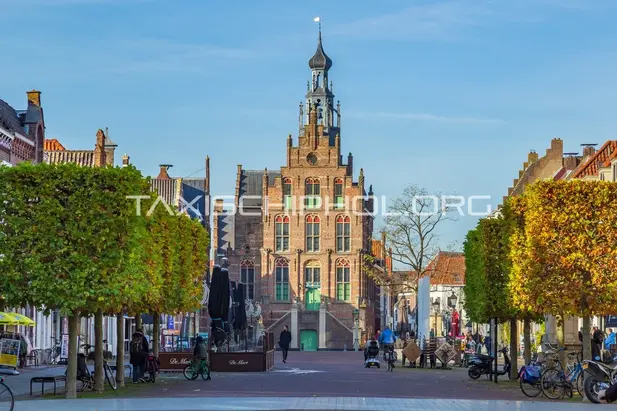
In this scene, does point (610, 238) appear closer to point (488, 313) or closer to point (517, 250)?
point (517, 250)

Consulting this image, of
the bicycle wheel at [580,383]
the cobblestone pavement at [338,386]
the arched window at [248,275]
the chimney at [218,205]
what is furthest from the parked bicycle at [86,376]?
the arched window at [248,275]

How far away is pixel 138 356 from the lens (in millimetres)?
35750

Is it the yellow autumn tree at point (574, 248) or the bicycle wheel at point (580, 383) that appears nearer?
the bicycle wheel at point (580, 383)

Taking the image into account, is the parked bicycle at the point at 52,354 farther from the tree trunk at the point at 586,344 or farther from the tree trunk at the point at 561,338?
the tree trunk at the point at 586,344

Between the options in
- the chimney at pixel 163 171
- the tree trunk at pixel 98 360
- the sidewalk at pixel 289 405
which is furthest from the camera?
the chimney at pixel 163 171

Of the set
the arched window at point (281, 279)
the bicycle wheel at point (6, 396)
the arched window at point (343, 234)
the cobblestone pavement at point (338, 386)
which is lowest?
the cobblestone pavement at point (338, 386)

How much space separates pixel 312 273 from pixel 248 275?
6.67 meters

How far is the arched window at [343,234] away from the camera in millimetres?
106500

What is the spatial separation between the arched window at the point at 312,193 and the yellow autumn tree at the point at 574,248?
75.1 metres

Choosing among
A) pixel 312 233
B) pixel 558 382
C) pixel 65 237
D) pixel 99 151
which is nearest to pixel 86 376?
pixel 65 237

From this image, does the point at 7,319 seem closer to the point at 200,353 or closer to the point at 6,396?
the point at 200,353

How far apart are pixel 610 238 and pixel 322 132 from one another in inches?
3045

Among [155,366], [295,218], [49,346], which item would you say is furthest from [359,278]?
[155,366]

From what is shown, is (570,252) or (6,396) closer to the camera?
(6,396)
